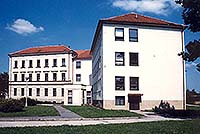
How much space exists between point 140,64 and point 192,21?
15.8m

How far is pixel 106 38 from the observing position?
3881cm

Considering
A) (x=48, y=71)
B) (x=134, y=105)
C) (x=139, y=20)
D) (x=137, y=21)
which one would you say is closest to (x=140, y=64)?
(x=134, y=105)

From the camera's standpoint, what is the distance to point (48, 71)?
256 feet

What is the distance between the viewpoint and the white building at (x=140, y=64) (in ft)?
127

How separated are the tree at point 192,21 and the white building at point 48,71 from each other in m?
50.6

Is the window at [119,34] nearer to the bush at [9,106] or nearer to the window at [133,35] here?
the window at [133,35]

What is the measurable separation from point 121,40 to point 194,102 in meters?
32.0

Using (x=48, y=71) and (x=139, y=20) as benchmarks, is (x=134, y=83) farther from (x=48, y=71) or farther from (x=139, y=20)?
(x=48, y=71)

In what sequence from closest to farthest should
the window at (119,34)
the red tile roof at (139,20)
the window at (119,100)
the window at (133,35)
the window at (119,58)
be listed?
the window at (119,100) < the window at (119,58) < the window at (119,34) < the red tile roof at (139,20) < the window at (133,35)

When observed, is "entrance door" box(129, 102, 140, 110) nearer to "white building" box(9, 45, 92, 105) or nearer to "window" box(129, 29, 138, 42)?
"window" box(129, 29, 138, 42)

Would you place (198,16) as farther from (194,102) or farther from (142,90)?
(194,102)

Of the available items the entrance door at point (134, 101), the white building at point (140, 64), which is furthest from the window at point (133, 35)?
the entrance door at point (134, 101)

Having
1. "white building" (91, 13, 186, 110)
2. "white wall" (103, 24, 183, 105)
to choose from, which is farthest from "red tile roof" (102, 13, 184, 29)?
"white wall" (103, 24, 183, 105)

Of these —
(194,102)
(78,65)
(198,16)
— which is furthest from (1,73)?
(198,16)
